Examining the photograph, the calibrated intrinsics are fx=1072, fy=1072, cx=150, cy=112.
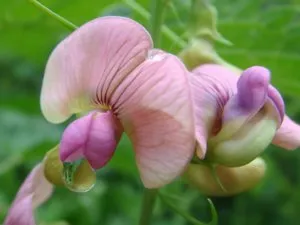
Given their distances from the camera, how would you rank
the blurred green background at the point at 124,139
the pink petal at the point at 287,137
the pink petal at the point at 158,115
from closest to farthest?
1. the pink petal at the point at 158,115
2. the pink petal at the point at 287,137
3. the blurred green background at the point at 124,139

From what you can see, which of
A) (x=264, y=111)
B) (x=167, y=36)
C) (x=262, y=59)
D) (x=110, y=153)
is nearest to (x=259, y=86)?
(x=264, y=111)

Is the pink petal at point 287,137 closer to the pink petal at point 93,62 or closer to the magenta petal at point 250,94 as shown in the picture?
the magenta petal at point 250,94

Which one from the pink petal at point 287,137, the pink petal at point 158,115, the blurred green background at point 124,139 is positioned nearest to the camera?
the pink petal at point 158,115

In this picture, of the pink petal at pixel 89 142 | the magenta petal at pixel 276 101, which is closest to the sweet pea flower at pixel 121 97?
the pink petal at pixel 89 142

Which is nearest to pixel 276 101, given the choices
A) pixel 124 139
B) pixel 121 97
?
pixel 121 97

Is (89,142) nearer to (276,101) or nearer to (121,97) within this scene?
(121,97)
